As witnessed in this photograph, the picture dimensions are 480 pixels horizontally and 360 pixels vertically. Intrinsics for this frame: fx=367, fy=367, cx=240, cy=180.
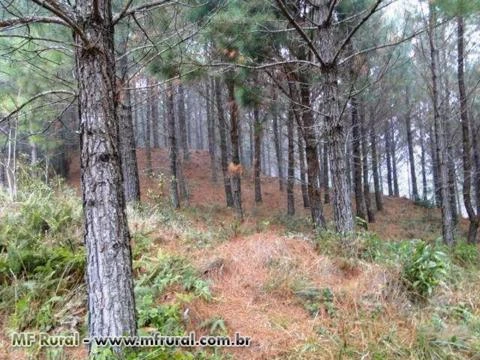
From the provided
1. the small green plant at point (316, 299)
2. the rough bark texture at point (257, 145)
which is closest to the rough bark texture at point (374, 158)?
the rough bark texture at point (257, 145)

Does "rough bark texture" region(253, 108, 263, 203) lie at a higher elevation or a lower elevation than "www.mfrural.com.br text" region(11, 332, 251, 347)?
higher

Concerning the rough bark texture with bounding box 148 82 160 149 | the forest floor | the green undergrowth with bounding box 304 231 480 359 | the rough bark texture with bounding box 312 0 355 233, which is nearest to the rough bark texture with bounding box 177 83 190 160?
the rough bark texture with bounding box 148 82 160 149

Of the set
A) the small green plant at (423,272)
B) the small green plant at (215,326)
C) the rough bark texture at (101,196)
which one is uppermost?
the rough bark texture at (101,196)

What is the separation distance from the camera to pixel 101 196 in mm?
2133

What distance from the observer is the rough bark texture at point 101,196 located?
2.13 metres

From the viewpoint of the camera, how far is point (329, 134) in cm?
419

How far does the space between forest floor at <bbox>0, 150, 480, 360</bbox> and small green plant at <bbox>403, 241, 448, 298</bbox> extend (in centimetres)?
8

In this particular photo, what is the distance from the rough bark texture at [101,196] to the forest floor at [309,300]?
1.74 ft

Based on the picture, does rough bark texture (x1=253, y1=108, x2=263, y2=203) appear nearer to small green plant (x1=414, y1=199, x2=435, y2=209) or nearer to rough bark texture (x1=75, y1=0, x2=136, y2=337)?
rough bark texture (x1=75, y1=0, x2=136, y2=337)

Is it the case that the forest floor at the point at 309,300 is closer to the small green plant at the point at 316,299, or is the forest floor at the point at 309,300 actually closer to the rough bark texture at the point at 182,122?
the small green plant at the point at 316,299

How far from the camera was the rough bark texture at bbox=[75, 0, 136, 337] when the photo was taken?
213 cm

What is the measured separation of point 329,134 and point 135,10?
8.26 ft

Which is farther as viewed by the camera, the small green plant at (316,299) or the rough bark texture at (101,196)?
the small green plant at (316,299)

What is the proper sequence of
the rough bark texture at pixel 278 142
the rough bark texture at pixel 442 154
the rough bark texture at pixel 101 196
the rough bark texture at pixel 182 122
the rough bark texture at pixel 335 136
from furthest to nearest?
the rough bark texture at pixel 182 122 → the rough bark texture at pixel 278 142 → the rough bark texture at pixel 442 154 → the rough bark texture at pixel 335 136 → the rough bark texture at pixel 101 196
